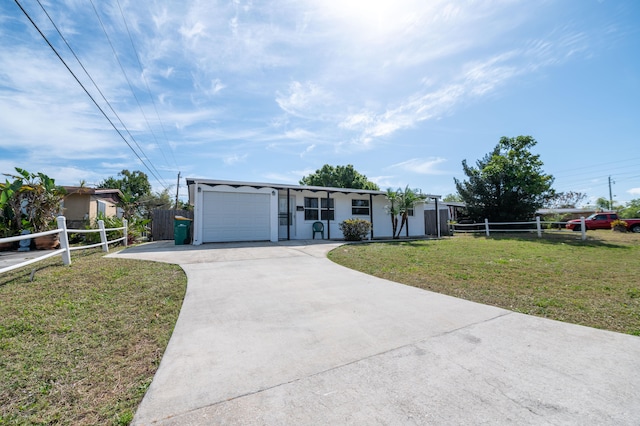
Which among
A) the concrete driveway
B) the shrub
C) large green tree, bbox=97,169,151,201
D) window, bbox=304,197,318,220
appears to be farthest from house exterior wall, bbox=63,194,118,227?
large green tree, bbox=97,169,151,201

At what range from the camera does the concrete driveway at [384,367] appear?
1.62 metres

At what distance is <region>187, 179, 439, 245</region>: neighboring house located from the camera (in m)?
11.3

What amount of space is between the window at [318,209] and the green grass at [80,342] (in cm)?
947

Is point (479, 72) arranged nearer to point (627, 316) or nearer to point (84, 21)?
point (627, 316)

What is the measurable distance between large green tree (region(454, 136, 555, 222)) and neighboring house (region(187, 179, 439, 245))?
9.79 m

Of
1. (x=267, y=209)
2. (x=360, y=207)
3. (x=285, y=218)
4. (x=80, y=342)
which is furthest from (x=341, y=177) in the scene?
(x=80, y=342)

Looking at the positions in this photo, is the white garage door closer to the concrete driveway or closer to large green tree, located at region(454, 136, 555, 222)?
the concrete driveway

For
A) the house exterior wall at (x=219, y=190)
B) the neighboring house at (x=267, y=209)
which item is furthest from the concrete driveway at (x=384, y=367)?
the neighboring house at (x=267, y=209)

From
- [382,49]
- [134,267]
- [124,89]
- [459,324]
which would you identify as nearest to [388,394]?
[459,324]

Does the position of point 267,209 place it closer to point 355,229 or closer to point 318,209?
point 318,209

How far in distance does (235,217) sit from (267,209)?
57.6 inches

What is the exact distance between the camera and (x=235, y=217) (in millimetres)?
11766

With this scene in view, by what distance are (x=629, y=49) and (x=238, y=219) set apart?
13.8 m

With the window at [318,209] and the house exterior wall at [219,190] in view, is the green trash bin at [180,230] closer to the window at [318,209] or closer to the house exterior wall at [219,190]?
the house exterior wall at [219,190]
